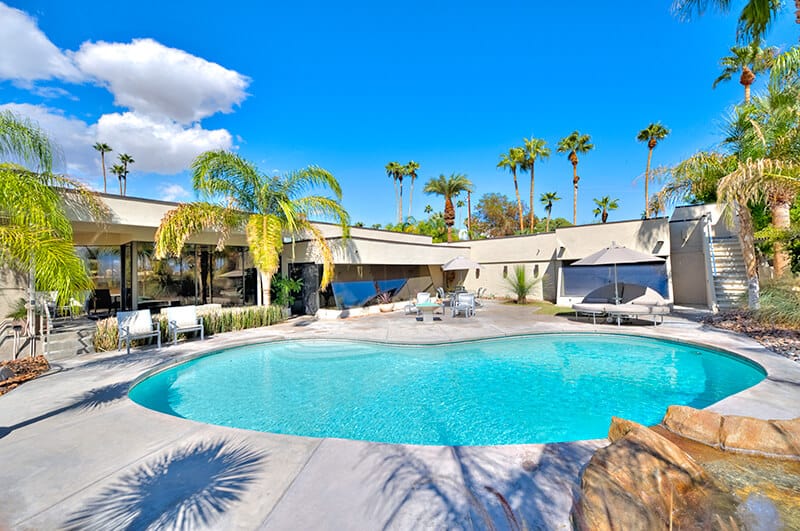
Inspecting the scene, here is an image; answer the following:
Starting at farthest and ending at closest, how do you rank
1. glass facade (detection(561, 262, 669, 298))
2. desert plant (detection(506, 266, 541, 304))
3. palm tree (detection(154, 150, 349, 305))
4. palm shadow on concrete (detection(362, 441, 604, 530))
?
desert plant (detection(506, 266, 541, 304)) < glass facade (detection(561, 262, 669, 298)) < palm tree (detection(154, 150, 349, 305)) < palm shadow on concrete (detection(362, 441, 604, 530))

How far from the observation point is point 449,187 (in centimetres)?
2988

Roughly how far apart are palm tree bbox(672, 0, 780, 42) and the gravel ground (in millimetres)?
6827

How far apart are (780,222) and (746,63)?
30.9 feet

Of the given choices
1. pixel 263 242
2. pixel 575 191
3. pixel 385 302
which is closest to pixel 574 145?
pixel 575 191

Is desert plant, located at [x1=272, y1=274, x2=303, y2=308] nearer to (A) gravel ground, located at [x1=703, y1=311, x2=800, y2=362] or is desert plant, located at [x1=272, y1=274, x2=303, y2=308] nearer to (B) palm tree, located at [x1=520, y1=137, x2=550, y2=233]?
(A) gravel ground, located at [x1=703, y1=311, x2=800, y2=362]

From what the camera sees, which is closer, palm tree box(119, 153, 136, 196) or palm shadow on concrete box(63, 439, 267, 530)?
palm shadow on concrete box(63, 439, 267, 530)

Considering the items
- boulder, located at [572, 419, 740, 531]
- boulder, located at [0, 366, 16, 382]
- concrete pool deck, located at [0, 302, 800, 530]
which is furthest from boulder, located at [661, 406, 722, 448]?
boulder, located at [0, 366, 16, 382]

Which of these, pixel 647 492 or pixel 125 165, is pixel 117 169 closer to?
pixel 125 165

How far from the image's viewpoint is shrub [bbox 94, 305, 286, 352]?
8734 millimetres

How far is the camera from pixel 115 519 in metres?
2.52

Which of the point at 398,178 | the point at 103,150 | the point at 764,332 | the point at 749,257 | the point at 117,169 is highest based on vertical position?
the point at 103,150

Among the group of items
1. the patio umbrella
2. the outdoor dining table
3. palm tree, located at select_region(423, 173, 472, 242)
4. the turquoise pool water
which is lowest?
the turquoise pool water

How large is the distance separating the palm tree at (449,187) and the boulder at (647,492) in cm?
2711

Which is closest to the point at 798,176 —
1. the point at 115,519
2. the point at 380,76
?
the point at 115,519
